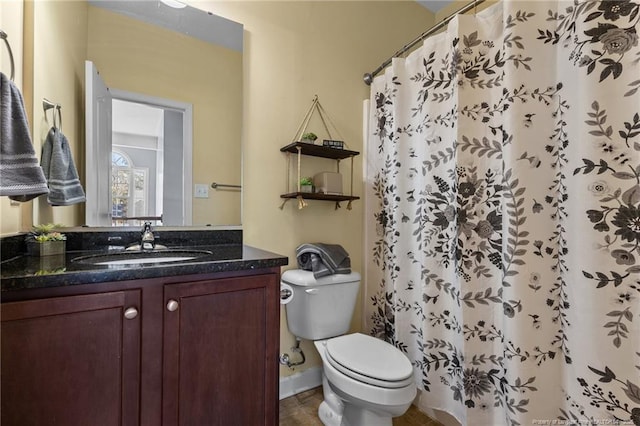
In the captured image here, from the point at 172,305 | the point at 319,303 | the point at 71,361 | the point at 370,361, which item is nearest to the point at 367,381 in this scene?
the point at 370,361

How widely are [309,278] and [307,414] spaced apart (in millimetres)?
745

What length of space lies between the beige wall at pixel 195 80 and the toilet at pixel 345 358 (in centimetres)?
61

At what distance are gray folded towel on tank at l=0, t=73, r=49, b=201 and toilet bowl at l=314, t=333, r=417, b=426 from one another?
1.24m

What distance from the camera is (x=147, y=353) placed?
877 mm

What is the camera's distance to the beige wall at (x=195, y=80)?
137cm

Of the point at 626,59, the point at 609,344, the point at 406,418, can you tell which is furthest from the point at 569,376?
the point at 626,59

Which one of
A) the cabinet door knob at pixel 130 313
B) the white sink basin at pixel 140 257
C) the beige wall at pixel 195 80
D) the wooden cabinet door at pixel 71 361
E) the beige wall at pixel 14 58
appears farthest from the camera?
the beige wall at pixel 195 80

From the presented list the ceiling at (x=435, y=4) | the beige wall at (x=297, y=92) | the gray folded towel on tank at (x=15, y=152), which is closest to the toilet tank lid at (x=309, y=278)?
the beige wall at (x=297, y=92)

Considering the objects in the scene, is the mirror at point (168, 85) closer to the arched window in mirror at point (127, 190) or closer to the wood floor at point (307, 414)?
the arched window in mirror at point (127, 190)

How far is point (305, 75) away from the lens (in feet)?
5.99

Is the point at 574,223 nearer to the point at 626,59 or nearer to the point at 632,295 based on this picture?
the point at 632,295

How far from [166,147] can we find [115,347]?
97 centimetres

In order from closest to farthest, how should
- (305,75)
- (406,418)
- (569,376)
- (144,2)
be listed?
1. (569,376)
2. (144,2)
3. (406,418)
4. (305,75)

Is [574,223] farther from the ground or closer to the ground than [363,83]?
closer to the ground
